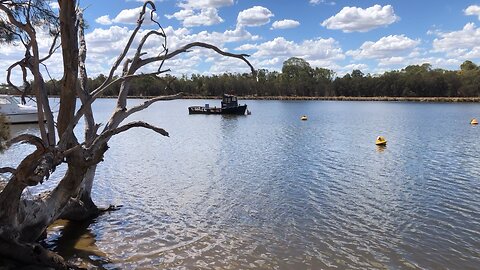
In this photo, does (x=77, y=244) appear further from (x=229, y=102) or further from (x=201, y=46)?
(x=229, y=102)

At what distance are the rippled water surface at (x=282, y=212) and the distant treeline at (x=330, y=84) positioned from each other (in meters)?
97.9

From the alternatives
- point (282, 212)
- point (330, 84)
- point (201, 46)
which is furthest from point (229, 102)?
point (330, 84)

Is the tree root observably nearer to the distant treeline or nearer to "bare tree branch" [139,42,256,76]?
"bare tree branch" [139,42,256,76]

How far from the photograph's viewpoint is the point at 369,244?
892 centimetres

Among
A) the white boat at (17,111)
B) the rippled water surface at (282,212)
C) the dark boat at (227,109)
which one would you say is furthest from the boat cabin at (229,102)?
the rippled water surface at (282,212)

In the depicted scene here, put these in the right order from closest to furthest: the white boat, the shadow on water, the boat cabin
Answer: the shadow on water < the white boat < the boat cabin

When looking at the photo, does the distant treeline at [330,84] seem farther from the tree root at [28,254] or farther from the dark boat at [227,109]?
the tree root at [28,254]

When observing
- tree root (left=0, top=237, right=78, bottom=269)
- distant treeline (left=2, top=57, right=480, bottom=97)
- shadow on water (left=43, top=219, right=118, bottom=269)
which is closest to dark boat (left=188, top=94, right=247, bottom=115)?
shadow on water (left=43, top=219, right=118, bottom=269)

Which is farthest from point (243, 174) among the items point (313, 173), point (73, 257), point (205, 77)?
point (205, 77)

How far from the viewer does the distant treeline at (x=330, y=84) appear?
400 ft

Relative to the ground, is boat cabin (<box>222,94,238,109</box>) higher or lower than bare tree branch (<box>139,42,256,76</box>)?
lower

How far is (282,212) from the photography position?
37.1ft

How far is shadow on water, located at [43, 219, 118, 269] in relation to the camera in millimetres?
7863

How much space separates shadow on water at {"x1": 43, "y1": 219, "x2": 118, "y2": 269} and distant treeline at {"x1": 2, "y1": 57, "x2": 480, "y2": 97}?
106m
